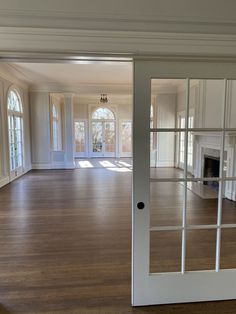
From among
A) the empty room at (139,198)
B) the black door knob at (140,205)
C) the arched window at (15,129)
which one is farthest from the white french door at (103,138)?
the black door knob at (140,205)

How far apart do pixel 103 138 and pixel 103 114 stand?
1415mm

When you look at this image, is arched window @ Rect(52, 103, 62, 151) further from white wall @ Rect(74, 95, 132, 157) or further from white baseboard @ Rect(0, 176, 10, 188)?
white baseboard @ Rect(0, 176, 10, 188)

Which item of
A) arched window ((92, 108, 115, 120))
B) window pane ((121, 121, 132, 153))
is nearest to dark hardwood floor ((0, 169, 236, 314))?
window pane ((121, 121, 132, 153))

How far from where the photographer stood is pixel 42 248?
10.4 feet

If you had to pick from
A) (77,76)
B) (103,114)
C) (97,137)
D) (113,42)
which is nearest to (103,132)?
(97,137)

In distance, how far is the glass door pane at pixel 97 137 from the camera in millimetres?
14055

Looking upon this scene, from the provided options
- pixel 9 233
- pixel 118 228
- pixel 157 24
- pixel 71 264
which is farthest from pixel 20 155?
pixel 157 24

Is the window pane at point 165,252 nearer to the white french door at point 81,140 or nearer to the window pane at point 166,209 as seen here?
the window pane at point 166,209

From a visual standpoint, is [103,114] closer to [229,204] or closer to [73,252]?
[229,204]

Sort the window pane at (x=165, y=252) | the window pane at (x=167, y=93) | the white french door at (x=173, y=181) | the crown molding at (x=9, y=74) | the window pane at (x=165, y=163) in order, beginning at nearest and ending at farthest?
1. the white french door at (x=173, y=181)
2. the window pane at (x=165, y=163)
3. the window pane at (x=167, y=93)
4. the window pane at (x=165, y=252)
5. the crown molding at (x=9, y=74)

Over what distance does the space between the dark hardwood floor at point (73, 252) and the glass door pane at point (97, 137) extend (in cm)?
837

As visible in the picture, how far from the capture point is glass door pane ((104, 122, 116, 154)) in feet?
46.4

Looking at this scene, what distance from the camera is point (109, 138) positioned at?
14266 mm

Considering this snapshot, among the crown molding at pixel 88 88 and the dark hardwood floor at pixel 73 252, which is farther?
the crown molding at pixel 88 88
